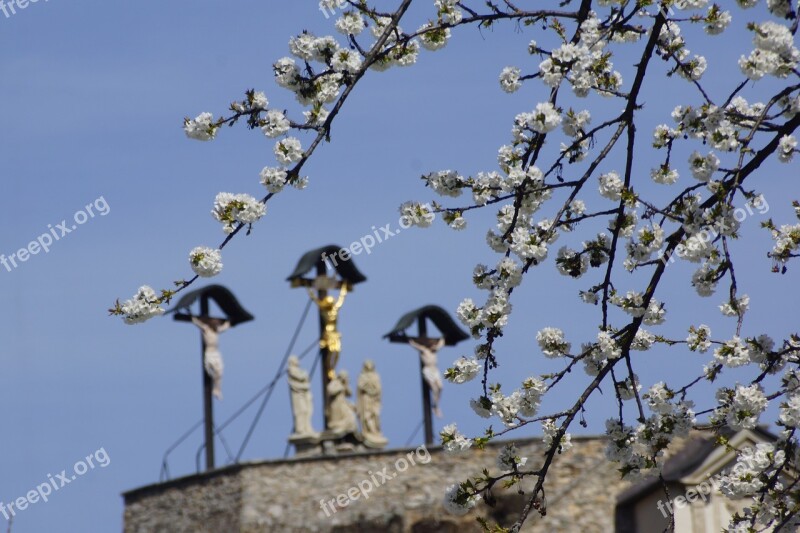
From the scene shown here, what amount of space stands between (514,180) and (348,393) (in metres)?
17.9

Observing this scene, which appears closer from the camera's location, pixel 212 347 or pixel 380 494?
pixel 380 494

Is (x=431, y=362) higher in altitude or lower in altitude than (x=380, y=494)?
higher

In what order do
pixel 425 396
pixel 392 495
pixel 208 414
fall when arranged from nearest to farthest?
pixel 392 495 < pixel 208 414 < pixel 425 396

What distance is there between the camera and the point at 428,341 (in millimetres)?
26109

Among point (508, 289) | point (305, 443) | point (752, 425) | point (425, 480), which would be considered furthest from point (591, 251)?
point (305, 443)

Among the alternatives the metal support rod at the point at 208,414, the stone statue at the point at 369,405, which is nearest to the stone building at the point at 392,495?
the metal support rod at the point at 208,414

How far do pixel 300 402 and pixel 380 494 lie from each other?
8.18ft

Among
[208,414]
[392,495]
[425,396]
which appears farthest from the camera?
[425,396]

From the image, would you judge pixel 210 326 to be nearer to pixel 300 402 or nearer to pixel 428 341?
pixel 300 402

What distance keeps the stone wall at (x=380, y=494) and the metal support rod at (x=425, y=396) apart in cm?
132

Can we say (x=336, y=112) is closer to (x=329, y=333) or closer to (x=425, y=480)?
(x=425, y=480)

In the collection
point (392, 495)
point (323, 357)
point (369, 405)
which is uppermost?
point (323, 357)

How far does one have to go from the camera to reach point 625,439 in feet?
26.7

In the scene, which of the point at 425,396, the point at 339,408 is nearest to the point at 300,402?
the point at 339,408
